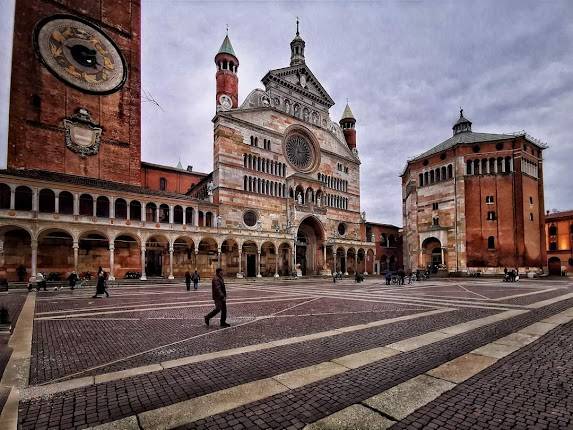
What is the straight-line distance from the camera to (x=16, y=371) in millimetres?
4734

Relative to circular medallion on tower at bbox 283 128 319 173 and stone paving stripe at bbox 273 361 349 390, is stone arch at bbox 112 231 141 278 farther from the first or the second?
stone paving stripe at bbox 273 361 349 390

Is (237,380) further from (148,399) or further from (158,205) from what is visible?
(158,205)

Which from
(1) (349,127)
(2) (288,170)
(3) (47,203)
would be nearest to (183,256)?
(3) (47,203)

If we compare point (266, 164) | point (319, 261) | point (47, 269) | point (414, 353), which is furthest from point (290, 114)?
point (414, 353)

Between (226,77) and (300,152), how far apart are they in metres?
14.8

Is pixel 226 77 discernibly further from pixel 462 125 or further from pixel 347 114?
pixel 462 125

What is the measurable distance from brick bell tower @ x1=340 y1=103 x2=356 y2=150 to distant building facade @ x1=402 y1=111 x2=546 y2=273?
1410cm

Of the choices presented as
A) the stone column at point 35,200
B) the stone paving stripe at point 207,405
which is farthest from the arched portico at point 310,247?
the stone paving stripe at point 207,405

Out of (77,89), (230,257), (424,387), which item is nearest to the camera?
(424,387)

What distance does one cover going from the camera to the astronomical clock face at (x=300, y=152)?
43.4 meters

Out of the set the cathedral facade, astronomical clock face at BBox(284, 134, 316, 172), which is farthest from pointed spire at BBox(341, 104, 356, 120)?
astronomical clock face at BBox(284, 134, 316, 172)

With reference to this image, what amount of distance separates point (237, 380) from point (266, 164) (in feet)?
120

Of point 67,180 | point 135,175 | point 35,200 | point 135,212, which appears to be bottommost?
point 135,212

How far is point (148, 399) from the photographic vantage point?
3797mm
